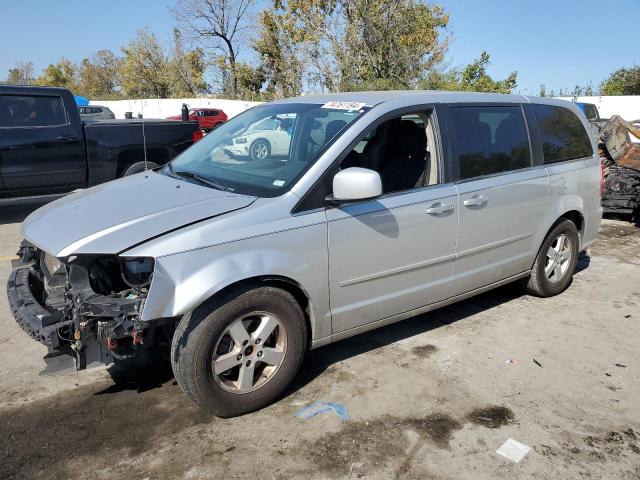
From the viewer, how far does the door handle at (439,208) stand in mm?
3658

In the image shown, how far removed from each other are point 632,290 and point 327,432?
4.00 meters

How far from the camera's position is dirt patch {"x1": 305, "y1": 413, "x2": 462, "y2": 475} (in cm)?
272

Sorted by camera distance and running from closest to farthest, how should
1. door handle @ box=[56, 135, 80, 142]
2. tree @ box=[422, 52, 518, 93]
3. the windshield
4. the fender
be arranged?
the fender → the windshield → door handle @ box=[56, 135, 80, 142] → tree @ box=[422, 52, 518, 93]

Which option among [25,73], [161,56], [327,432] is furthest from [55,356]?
[25,73]

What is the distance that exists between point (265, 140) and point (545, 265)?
2.86 m

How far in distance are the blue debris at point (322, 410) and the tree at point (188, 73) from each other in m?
47.1

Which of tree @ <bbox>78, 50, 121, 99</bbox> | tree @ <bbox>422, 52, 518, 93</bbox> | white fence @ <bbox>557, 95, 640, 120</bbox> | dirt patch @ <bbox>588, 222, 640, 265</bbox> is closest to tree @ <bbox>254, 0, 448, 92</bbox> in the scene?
tree @ <bbox>422, 52, 518, 93</bbox>

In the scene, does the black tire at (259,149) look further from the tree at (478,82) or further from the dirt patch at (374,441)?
the tree at (478,82)

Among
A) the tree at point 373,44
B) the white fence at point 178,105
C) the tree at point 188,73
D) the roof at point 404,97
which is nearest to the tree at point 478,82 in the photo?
the tree at point 373,44

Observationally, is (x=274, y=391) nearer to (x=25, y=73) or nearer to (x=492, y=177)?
(x=492, y=177)

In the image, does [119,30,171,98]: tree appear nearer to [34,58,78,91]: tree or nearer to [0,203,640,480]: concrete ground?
[34,58,78,91]: tree

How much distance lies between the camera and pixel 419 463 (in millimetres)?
2727

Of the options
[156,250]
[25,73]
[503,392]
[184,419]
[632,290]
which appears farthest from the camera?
[25,73]

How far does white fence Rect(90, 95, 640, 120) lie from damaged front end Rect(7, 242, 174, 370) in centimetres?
2810
